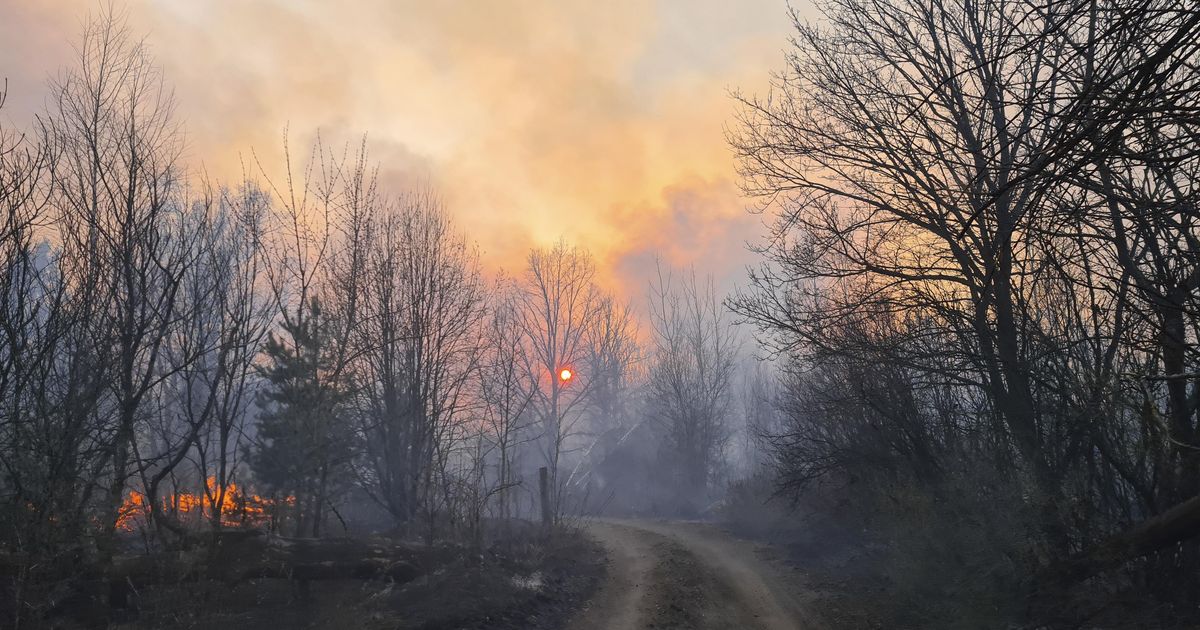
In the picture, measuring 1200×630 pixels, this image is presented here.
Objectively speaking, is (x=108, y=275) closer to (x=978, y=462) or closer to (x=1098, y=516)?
(x=978, y=462)

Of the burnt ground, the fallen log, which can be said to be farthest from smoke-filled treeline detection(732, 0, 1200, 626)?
the burnt ground

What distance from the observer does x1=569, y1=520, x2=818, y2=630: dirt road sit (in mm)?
10797

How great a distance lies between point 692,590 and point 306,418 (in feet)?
30.4

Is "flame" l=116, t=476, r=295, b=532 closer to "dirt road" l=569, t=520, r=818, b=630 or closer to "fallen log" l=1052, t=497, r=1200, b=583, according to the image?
"dirt road" l=569, t=520, r=818, b=630

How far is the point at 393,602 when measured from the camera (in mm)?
9727

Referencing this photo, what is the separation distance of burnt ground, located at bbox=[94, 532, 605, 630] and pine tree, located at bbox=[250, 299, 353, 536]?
3.19 metres

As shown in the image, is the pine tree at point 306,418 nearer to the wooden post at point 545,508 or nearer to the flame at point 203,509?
the flame at point 203,509

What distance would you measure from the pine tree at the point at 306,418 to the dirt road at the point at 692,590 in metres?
6.52

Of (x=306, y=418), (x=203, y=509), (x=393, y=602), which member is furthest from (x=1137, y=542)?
(x=203, y=509)

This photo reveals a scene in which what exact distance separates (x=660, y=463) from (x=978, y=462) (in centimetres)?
3274

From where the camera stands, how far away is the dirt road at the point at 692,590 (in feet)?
35.4

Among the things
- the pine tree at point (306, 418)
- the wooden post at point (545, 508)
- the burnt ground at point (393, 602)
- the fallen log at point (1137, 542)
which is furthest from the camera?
the wooden post at point (545, 508)

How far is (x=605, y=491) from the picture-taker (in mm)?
44500

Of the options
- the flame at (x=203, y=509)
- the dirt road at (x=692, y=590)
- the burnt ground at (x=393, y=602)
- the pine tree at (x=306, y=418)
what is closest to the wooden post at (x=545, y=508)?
the dirt road at (x=692, y=590)
